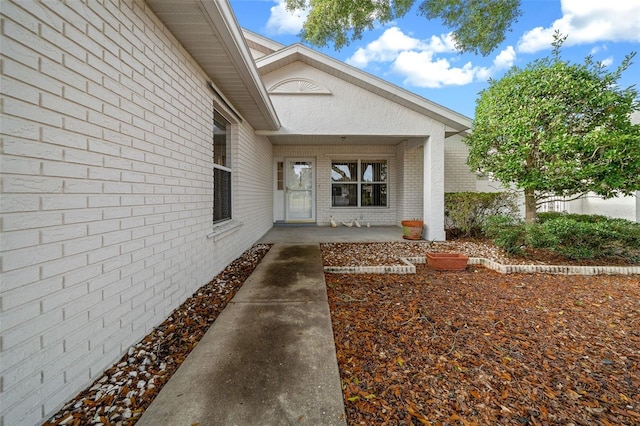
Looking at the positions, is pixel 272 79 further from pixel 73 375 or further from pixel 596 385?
pixel 596 385

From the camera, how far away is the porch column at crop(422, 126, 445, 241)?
6348 millimetres

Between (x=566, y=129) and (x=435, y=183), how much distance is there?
2.45m

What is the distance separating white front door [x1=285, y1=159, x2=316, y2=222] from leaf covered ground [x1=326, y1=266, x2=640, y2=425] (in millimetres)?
5634

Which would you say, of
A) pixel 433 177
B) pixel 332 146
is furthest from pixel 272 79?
pixel 433 177

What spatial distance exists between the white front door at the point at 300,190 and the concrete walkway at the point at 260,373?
20.6ft

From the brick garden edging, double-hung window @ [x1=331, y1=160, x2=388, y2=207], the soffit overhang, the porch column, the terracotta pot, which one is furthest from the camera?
double-hung window @ [x1=331, y1=160, x2=388, y2=207]

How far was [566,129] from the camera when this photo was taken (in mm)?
4957

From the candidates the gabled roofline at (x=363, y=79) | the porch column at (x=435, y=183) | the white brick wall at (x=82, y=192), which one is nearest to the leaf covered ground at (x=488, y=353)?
the white brick wall at (x=82, y=192)

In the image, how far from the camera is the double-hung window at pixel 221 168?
416 cm

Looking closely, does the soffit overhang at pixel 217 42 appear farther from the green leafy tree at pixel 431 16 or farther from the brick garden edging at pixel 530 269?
the green leafy tree at pixel 431 16

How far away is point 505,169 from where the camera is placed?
5527 millimetres

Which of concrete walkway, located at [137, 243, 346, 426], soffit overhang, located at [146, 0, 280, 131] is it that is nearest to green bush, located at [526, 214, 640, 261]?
concrete walkway, located at [137, 243, 346, 426]

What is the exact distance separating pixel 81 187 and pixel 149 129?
0.91 m

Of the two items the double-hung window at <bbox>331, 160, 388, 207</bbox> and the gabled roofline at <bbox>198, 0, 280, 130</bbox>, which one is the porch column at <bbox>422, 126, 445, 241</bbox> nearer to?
the double-hung window at <bbox>331, 160, 388, 207</bbox>
